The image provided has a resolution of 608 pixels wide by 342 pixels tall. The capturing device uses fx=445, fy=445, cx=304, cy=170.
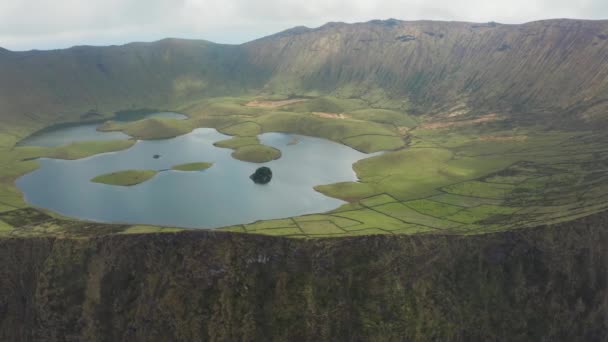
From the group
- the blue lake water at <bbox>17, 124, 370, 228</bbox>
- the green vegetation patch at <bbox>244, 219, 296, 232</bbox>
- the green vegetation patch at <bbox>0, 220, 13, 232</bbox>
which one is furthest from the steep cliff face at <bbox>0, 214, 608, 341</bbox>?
the blue lake water at <bbox>17, 124, 370, 228</bbox>

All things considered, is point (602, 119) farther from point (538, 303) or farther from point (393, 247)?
point (393, 247)

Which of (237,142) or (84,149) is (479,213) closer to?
(237,142)

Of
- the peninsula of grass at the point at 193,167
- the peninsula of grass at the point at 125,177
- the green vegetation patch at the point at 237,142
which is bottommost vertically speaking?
the peninsula of grass at the point at 125,177

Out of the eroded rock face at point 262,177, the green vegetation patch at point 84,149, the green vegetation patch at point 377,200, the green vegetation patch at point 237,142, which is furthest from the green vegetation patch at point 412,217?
the green vegetation patch at point 84,149

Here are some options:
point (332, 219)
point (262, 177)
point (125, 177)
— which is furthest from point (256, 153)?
point (332, 219)

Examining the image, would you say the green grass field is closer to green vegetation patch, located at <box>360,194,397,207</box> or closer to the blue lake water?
green vegetation patch, located at <box>360,194,397,207</box>

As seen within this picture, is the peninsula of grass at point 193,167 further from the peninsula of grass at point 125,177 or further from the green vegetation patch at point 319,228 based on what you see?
the green vegetation patch at point 319,228

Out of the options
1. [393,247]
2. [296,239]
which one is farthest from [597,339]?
[296,239]

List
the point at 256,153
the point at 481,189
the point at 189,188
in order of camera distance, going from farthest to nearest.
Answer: the point at 256,153 < the point at 189,188 < the point at 481,189
